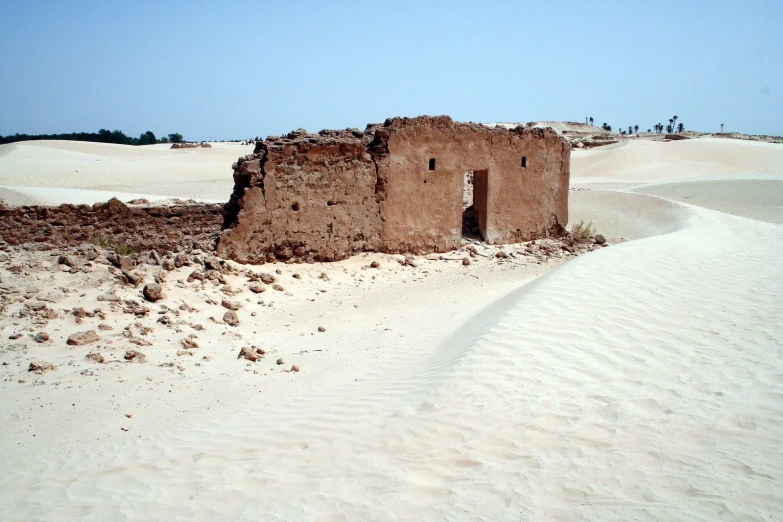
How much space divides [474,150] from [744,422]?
813 cm

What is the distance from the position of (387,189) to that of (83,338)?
18.7 feet

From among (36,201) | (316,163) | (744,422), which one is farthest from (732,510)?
(36,201)

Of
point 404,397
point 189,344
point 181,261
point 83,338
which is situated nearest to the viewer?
point 404,397

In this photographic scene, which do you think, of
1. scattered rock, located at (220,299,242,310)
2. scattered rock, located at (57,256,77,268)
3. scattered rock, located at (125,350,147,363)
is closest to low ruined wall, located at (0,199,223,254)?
scattered rock, located at (57,256,77,268)

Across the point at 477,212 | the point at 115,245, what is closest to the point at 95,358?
the point at 115,245

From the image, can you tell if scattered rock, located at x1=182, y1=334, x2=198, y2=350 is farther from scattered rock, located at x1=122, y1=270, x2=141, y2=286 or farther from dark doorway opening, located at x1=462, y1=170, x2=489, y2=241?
dark doorway opening, located at x1=462, y1=170, x2=489, y2=241

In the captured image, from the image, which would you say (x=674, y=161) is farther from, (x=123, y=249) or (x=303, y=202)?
(x=123, y=249)

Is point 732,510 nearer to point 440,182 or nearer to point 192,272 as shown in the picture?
point 192,272

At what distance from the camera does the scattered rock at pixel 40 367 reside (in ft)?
18.3

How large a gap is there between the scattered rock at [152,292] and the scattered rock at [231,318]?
2.84 feet

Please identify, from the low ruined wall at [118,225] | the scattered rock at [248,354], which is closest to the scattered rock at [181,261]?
the low ruined wall at [118,225]

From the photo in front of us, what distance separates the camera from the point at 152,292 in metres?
7.20

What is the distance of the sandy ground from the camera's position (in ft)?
11.3

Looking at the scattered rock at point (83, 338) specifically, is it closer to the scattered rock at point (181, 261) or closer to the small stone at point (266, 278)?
the scattered rock at point (181, 261)
